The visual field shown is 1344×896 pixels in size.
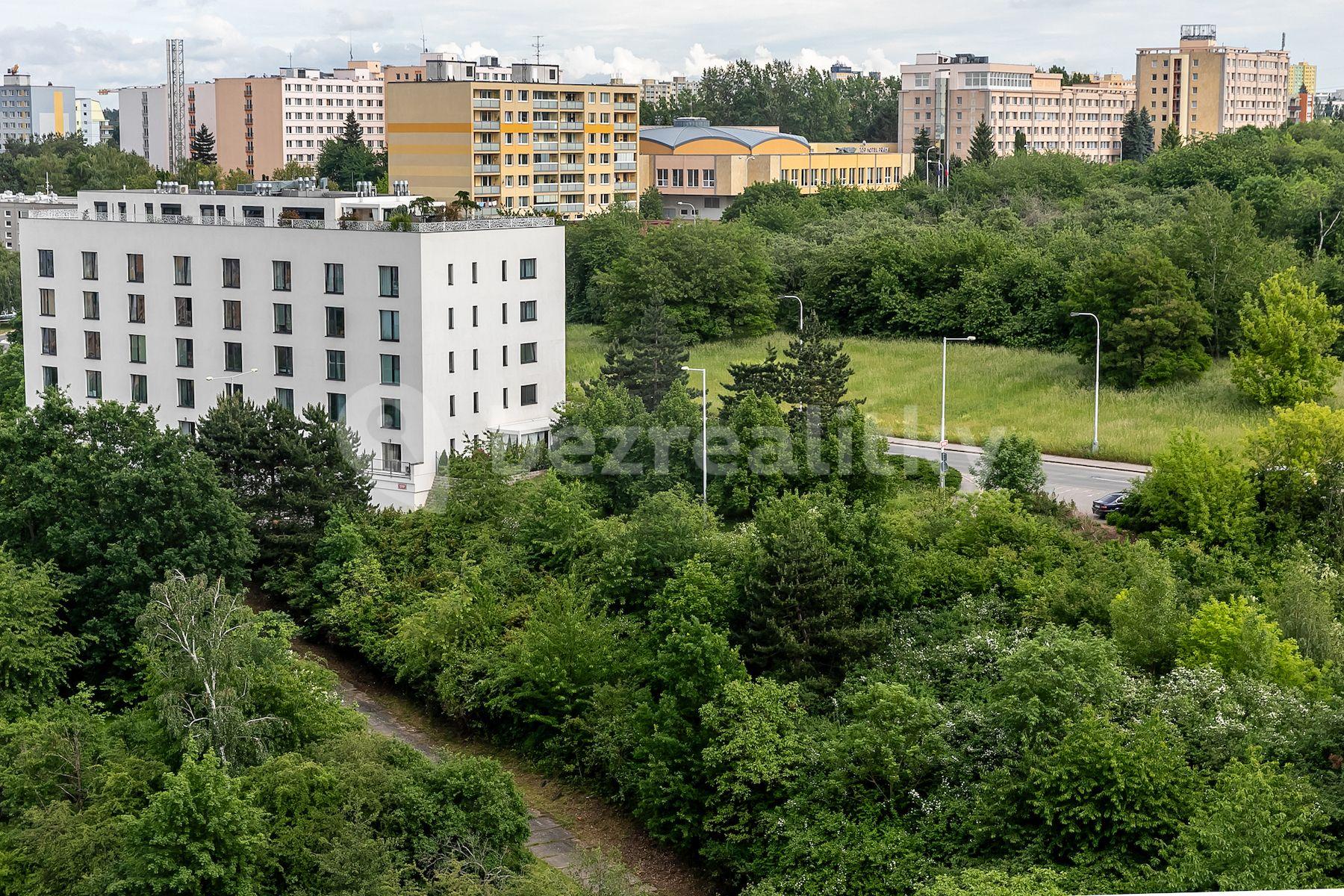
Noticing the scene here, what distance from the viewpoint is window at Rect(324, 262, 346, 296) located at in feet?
155

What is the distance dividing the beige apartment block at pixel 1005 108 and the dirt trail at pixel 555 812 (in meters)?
97.3

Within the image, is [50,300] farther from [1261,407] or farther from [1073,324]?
[1261,407]

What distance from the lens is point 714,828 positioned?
2700cm

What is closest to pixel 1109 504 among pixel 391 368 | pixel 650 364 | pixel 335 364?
pixel 650 364

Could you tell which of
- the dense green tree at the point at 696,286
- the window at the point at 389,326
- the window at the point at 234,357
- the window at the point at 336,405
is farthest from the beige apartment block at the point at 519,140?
the window at the point at 389,326

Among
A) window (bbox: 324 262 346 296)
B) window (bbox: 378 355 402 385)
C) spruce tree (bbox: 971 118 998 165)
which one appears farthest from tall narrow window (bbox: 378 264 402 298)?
spruce tree (bbox: 971 118 998 165)

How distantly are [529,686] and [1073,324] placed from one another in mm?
34901

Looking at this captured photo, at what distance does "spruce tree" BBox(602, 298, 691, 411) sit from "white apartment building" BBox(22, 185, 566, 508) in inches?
87.1

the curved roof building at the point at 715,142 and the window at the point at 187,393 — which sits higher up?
the curved roof building at the point at 715,142

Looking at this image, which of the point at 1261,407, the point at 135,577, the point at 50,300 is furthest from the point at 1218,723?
A: the point at 50,300

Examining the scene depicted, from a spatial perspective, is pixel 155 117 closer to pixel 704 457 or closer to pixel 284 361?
pixel 284 361

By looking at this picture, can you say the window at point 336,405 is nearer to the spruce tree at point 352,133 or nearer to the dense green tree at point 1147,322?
the dense green tree at point 1147,322

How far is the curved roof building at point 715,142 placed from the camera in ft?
360

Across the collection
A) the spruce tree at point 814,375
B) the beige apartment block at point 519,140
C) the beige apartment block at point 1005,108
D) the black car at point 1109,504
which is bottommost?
the black car at point 1109,504
